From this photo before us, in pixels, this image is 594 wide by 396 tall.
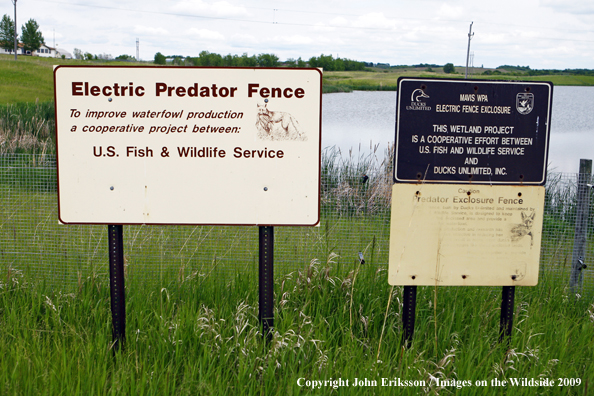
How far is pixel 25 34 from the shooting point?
9019 centimetres

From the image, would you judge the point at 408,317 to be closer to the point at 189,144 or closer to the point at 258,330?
the point at 258,330

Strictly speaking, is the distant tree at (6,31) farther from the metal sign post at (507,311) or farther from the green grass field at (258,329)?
the metal sign post at (507,311)

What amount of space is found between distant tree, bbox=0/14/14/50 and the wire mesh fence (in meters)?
111

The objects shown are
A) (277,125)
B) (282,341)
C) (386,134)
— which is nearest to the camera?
(282,341)

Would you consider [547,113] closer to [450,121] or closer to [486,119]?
[486,119]

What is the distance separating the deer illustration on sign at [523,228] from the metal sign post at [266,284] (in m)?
1.71

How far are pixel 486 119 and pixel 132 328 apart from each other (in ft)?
9.56

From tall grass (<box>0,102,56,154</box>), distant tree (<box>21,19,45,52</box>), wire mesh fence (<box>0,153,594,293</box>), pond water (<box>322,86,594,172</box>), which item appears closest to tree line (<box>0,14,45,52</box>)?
distant tree (<box>21,19,45,52</box>)

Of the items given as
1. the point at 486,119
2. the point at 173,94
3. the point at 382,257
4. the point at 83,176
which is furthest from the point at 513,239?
the point at 83,176

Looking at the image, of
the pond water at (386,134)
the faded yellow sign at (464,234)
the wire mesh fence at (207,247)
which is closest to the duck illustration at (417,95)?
the faded yellow sign at (464,234)

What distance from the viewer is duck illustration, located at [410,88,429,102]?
10.7 feet

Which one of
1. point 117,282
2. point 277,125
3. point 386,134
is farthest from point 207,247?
point 386,134

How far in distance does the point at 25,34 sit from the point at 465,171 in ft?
349

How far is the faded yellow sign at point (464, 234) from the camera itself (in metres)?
3.28
